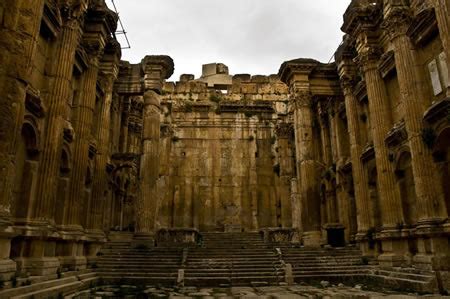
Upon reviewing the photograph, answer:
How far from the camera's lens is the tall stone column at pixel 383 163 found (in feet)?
43.6

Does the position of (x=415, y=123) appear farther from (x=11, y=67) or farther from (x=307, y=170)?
(x=11, y=67)

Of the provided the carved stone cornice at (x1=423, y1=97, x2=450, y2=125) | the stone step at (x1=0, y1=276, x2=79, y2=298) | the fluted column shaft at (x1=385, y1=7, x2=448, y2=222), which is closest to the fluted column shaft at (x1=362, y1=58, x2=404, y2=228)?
the fluted column shaft at (x1=385, y1=7, x2=448, y2=222)

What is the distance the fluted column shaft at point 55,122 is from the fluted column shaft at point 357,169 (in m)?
12.5

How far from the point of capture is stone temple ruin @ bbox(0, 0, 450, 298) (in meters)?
10.3

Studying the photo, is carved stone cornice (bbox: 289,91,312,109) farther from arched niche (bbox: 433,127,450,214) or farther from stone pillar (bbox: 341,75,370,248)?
arched niche (bbox: 433,127,450,214)

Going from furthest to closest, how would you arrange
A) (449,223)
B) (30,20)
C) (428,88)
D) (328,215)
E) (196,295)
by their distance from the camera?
(328,215) → (428,88) → (449,223) → (196,295) → (30,20)

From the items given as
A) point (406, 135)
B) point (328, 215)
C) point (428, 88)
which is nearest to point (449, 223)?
point (406, 135)

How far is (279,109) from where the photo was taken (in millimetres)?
30234

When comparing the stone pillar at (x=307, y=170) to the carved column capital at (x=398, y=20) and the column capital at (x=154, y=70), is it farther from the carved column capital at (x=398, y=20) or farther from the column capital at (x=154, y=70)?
the column capital at (x=154, y=70)

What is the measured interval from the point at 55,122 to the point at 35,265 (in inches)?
181

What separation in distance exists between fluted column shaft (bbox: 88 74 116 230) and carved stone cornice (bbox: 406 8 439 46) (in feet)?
43.4

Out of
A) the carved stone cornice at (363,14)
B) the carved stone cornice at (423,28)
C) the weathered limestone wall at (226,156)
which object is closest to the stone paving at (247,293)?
the carved stone cornice at (423,28)

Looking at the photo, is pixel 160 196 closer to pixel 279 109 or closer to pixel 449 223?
pixel 279 109

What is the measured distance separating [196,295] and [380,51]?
1243 centimetres
